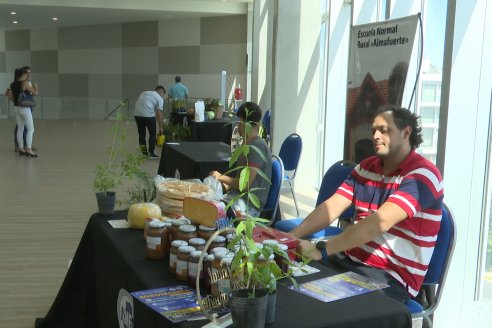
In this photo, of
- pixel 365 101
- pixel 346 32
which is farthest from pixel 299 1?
pixel 365 101

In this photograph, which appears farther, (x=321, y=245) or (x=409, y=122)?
(x=409, y=122)

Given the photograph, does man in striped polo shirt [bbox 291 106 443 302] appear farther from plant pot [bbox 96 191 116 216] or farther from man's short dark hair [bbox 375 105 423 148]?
plant pot [bbox 96 191 116 216]

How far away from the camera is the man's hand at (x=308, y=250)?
216 cm

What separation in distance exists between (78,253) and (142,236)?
55cm

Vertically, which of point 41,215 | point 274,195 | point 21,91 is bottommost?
point 41,215

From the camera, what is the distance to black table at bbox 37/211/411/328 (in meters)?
1.65

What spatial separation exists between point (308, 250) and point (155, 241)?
1.98 feet

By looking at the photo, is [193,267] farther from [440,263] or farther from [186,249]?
[440,263]

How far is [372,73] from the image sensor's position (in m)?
3.86

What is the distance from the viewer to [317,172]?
26.8 feet

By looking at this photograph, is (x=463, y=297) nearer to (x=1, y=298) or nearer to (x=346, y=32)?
(x=1, y=298)

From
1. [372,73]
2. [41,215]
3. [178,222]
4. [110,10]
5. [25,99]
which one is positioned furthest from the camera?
[110,10]

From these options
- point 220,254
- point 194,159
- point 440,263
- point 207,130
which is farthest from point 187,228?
point 207,130

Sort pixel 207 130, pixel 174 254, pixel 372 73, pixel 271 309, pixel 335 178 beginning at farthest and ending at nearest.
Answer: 1. pixel 207 130
2. pixel 372 73
3. pixel 335 178
4. pixel 174 254
5. pixel 271 309
